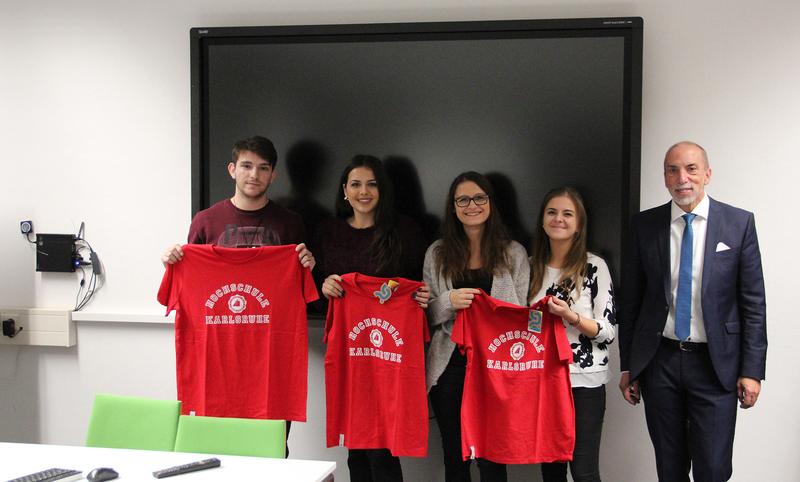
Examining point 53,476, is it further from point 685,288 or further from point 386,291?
point 685,288

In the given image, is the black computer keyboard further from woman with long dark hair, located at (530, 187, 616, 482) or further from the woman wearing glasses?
woman with long dark hair, located at (530, 187, 616, 482)

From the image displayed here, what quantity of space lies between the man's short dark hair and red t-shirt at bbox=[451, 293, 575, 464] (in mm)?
1337

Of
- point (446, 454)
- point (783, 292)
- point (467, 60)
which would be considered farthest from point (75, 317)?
point (783, 292)

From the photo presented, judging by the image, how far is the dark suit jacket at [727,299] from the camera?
275 cm

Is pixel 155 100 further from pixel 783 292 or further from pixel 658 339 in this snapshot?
pixel 783 292

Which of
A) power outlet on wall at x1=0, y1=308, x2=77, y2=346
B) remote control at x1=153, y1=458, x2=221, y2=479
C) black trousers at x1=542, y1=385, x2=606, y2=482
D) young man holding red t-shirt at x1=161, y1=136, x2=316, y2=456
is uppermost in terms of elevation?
young man holding red t-shirt at x1=161, y1=136, x2=316, y2=456

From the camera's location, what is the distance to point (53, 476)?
6.57 feet

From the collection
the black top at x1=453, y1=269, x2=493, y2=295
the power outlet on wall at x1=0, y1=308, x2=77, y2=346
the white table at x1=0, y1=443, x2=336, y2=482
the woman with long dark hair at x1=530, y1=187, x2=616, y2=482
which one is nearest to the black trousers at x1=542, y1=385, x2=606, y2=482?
the woman with long dark hair at x1=530, y1=187, x2=616, y2=482

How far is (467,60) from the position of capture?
140 inches

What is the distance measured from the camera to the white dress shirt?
2807 mm

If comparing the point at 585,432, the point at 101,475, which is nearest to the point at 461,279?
the point at 585,432

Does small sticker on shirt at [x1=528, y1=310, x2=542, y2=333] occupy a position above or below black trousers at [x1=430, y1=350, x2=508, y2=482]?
above

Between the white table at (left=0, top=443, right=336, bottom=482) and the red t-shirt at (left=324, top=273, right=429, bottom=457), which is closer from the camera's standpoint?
the white table at (left=0, top=443, right=336, bottom=482)

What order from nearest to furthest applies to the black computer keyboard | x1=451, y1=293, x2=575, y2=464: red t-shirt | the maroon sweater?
the black computer keyboard < x1=451, y1=293, x2=575, y2=464: red t-shirt < the maroon sweater
